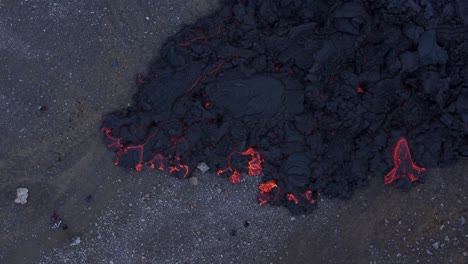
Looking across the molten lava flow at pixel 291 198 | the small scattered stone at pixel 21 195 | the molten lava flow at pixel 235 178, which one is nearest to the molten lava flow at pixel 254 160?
the molten lava flow at pixel 235 178

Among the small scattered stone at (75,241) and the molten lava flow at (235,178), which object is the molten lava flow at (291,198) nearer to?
the molten lava flow at (235,178)

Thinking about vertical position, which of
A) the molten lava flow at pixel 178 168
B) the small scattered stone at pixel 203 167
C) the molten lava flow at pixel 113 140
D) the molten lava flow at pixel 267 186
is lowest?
the molten lava flow at pixel 267 186

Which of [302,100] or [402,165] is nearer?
[302,100]

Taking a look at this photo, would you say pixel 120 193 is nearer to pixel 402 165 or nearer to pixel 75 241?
pixel 75 241

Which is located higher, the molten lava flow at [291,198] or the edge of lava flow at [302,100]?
the edge of lava flow at [302,100]

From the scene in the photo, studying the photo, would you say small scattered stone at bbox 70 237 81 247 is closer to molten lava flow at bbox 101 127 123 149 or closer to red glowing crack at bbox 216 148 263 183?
molten lava flow at bbox 101 127 123 149

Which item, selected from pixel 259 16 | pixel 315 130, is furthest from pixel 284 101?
pixel 259 16

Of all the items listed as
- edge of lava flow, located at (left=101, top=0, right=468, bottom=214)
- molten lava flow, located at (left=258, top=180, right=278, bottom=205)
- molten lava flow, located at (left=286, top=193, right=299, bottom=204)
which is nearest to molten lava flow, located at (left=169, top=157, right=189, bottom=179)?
edge of lava flow, located at (left=101, top=0, right=468, bottom=214)

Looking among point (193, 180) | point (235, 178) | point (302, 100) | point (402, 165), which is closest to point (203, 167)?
point (193, 180)
